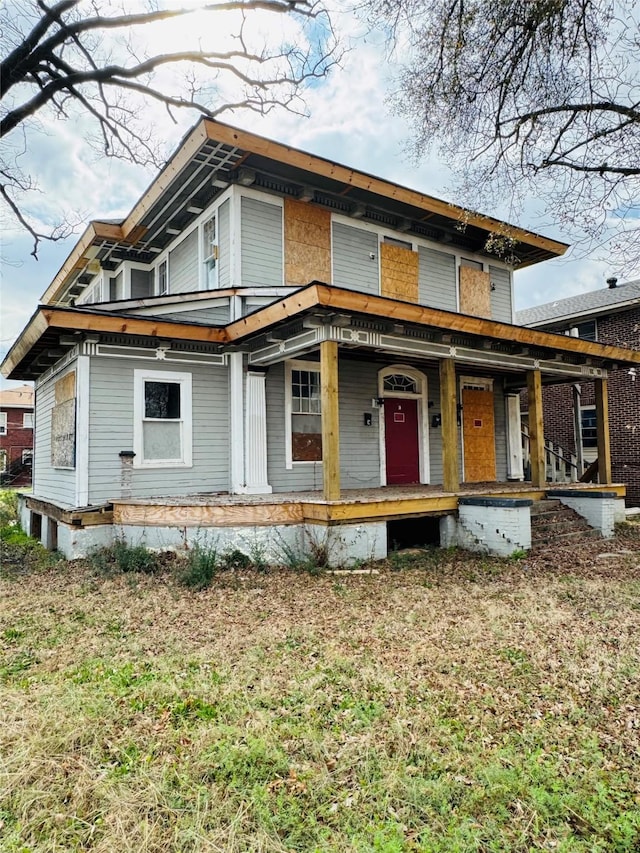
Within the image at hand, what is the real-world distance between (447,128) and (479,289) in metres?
5.34

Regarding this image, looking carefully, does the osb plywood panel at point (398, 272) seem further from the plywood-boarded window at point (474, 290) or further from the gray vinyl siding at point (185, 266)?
the gray vinyl siding at point (185, 266)

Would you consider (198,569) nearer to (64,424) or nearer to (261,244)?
(64,424)

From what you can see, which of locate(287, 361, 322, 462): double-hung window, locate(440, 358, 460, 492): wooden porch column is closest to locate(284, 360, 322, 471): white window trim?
locate(287, 361, 322, 462): double-hung window

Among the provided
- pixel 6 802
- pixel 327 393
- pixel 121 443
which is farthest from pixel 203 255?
pixel 6 802

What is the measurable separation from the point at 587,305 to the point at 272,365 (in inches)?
472

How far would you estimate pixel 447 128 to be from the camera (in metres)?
7.61

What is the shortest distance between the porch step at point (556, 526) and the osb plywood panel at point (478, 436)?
8.36 ft

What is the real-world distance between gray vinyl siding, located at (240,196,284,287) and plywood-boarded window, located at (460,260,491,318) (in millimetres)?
4738

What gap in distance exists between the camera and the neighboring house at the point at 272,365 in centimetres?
748

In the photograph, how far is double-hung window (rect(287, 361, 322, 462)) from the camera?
963 centimetres

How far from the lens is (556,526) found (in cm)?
928

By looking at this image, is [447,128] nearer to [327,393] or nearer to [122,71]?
[327,393]

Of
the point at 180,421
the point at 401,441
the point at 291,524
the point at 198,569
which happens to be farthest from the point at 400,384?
the point at 198,569

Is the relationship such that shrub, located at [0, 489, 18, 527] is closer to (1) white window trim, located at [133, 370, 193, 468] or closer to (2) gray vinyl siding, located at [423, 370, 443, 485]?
(1) white window trim, located at [133, 370, 193, 468]
